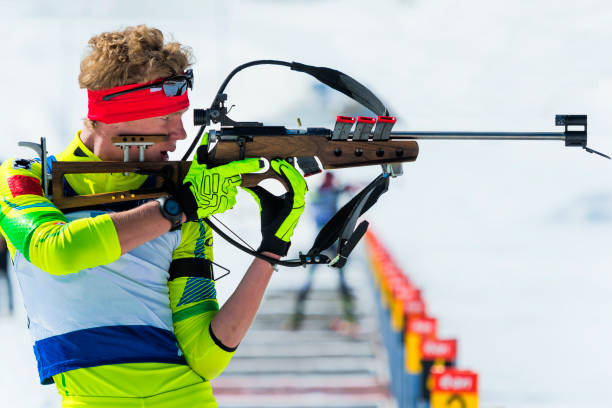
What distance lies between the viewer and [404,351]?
5.94 m

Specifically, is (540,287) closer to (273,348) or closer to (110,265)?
(273,348)

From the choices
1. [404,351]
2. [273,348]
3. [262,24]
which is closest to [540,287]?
[273,348]

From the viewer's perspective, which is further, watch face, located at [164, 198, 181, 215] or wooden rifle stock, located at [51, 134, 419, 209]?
wooden rifle stock, located at [51, 134, 419, 209]

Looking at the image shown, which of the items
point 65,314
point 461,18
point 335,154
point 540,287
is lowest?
point 540,287

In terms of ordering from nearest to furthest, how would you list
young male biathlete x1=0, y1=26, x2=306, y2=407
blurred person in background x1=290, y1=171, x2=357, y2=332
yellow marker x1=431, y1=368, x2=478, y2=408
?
young male biathlete x1=0, y1=26, x2=306, y2=407
yellow marker x1=431, y1=368, x2=478, y2=408
blurred person in background x1=290, y1=171, x2=357, y2=332

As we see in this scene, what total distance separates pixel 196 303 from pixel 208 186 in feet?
1.23

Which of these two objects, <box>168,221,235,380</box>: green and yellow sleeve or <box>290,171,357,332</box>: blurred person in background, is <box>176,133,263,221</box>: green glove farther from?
<box>290,171,357,332</box>: blurred person in background

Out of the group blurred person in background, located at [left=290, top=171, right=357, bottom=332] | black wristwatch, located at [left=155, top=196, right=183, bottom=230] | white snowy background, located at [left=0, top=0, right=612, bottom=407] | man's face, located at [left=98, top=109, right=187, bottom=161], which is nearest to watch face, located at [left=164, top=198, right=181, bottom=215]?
black wristwatch, located at [left=155, top=196, right=183, bottom=230]

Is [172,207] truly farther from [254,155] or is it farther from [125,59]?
[125,59]

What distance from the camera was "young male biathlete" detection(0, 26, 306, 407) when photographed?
2.42 m

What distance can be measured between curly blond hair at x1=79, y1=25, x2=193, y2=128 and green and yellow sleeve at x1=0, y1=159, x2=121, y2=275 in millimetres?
397

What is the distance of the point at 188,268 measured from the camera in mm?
2586

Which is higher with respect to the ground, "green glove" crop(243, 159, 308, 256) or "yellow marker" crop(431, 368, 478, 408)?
"green glove" crop(243, 159, 308, 256)

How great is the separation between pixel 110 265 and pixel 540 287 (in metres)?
14.8
